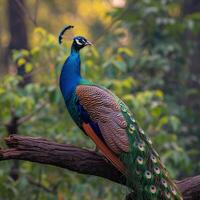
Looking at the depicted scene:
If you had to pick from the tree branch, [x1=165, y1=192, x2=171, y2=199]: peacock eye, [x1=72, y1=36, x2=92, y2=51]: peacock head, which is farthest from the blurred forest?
[x1=165, y1=192, x2=171, y2=199]: peacock eye

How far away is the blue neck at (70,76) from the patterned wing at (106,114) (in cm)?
9

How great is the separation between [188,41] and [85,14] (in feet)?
29.5

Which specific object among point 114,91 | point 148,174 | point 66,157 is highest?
point 114,91

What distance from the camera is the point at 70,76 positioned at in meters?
4.72

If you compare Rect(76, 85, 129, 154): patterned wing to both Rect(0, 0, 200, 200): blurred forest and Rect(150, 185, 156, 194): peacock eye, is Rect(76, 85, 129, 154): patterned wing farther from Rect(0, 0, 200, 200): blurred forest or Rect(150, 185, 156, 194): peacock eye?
Rect(0, 0, 200, 200): blurred forest

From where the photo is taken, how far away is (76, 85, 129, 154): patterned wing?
13.6 ft

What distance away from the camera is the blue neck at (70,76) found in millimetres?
4641

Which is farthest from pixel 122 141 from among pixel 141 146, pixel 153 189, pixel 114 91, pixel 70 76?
pixel 114 91

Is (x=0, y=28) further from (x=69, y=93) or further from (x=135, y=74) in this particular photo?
(x=69, y=93)

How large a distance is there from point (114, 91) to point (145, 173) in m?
1.83

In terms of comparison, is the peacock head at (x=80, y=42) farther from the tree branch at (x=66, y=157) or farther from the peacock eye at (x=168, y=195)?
the peacock eye at (x=168, y=195)

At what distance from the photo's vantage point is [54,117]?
6.32 meters

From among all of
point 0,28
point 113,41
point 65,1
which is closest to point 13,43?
point 113,41

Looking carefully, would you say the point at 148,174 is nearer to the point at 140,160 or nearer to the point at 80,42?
the point at 140,160
